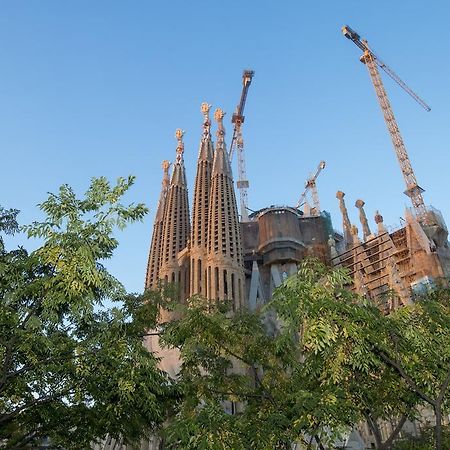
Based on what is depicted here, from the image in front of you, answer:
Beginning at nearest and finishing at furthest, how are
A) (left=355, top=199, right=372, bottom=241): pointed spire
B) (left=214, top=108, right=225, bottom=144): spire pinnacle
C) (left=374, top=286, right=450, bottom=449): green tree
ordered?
(left=374, top=286, right=450, bottom=449): green tree → (left=214, top=108, right=225, bottom=144): spire pinnacle → (left=355, top=199, right=372, bottom=241): pointed spire

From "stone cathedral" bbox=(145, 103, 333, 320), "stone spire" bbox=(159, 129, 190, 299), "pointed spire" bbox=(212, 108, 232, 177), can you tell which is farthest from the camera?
"pointed spire" bbox=(212, 108, 232, 177)

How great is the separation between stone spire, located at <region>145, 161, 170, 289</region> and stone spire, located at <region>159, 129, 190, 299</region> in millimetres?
1006

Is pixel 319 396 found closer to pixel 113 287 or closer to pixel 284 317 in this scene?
pixel 284 317

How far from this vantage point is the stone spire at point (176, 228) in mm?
37812

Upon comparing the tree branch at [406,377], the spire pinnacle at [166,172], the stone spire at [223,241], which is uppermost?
the spire pinnacle at [166,172]

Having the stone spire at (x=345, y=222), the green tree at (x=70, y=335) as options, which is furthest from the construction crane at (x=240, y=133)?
the green tree at (x=70, y=335)

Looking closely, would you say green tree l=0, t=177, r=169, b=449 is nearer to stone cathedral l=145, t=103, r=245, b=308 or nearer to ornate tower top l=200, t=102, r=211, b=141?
stone cathedral l=145, t=103, r=245, b=308

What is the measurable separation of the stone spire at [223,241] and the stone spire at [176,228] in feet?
13.6

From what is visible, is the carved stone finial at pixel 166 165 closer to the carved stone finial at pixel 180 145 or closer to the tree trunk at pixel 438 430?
the carved stone finial at pixel 180 145

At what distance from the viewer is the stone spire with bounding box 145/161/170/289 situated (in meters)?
40.0

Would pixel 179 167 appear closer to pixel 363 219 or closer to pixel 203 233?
pixel 203 233

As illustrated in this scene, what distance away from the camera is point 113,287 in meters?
7.98

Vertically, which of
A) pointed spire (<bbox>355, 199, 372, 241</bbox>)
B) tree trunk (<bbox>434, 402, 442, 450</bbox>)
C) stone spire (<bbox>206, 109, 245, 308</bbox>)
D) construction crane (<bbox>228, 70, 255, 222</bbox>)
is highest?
construction crane (<bbox>228, 70, 255, 222</bbox>)

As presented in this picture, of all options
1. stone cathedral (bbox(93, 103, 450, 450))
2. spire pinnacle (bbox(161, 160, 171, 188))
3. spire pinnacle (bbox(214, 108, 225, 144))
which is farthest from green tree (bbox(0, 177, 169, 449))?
spire pinnacle (bbox(161, 160, 171, 188))
